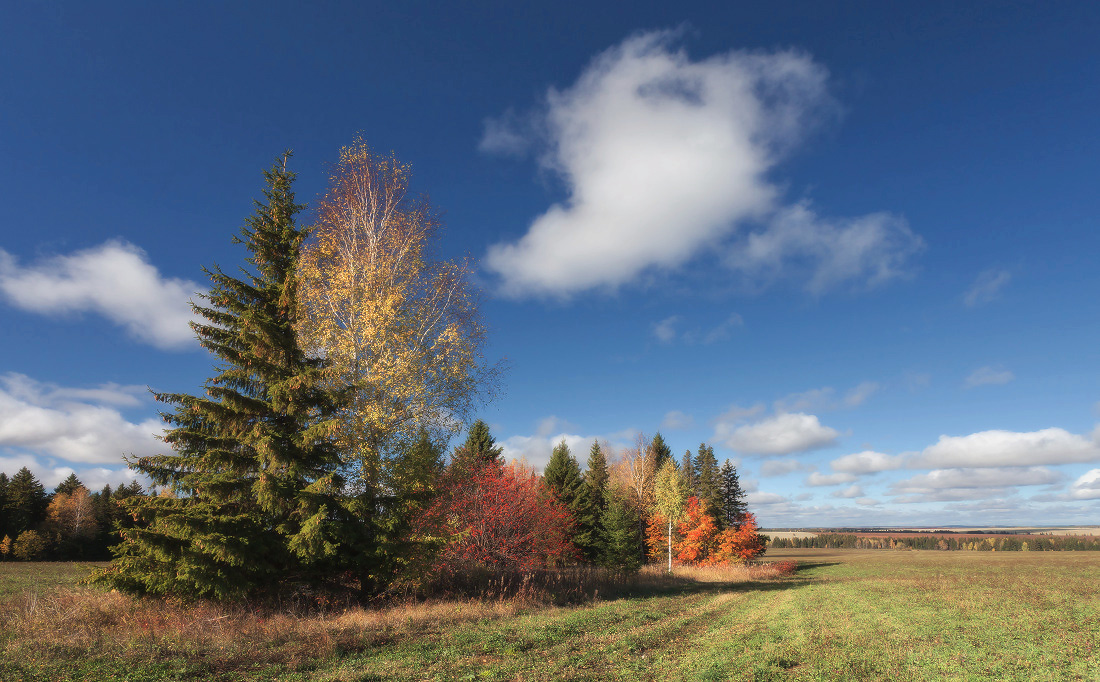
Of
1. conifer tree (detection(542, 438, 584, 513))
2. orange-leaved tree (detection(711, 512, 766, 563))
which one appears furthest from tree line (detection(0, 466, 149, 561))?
orange-leaved tree (detection(711, 512, 766, 563))

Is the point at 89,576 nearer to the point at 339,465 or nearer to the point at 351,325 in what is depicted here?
the point at 339,465

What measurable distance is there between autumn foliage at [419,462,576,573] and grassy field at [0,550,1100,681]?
2694mm

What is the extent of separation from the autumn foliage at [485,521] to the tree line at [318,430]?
0.14 meters

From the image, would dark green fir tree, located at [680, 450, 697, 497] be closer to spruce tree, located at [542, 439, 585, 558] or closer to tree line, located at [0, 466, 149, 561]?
spruce tree, located at [542, 439, 585, 558]

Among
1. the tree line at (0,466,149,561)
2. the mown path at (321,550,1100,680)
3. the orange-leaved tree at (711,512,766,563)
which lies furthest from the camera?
the tree line at (0,466,149,561)

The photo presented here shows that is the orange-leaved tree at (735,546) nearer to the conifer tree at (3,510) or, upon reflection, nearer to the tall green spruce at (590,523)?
the tall green spruce at (590,523)

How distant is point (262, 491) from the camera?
13.1 m

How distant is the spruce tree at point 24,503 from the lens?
58031mm

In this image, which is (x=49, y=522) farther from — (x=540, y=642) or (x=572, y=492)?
(x=540, y=642)

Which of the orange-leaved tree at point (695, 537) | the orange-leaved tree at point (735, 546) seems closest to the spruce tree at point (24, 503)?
the orange-leaved tree at point (695, 537)

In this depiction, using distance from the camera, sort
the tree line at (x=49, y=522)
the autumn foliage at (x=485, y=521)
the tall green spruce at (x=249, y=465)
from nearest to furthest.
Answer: the tall green spruce at (x=249, y=465), the autumn foliage at (x=485, y=521), the tree line at (x=49, y=522)

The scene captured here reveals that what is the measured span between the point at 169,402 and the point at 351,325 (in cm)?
532

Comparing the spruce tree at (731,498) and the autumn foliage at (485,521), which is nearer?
the autumn foliage at (485,521)

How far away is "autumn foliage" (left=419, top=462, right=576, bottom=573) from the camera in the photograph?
16.9m
